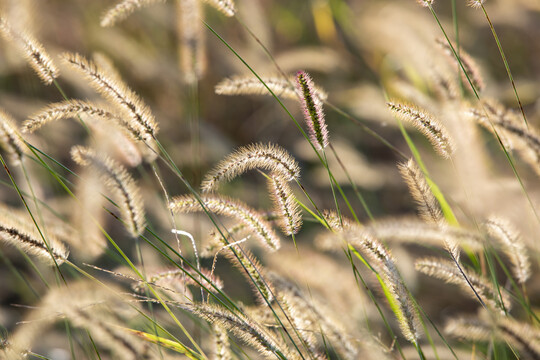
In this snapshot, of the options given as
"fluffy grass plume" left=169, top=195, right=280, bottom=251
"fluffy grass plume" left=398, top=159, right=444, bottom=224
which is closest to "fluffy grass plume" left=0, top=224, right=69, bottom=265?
"fluffy grass plume" left=169, top=195, right=280, bottom=251

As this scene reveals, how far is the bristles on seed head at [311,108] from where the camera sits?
1.13 m

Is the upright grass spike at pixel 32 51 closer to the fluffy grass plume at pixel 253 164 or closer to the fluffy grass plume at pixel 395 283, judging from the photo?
the fluffy grass plume at pixel 253 164

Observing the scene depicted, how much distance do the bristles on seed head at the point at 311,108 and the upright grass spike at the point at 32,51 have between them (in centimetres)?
72

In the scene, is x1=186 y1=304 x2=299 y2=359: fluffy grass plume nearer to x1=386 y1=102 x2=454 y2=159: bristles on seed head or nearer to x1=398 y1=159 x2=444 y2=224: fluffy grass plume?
x1=398 y1=159 x2=444 y2=224: fluffy grass plume

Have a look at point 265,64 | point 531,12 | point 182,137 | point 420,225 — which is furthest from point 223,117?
point 420,225

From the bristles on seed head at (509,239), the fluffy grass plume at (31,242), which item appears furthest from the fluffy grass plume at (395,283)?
the fluffy grass plume at (31,242)

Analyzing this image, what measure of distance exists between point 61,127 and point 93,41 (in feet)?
3.33

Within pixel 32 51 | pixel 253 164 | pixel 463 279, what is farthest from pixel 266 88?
pixel 463 279

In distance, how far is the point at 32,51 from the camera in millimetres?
1332

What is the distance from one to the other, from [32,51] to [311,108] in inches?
32.5

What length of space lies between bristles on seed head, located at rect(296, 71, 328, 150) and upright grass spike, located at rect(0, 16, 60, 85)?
2.38ft

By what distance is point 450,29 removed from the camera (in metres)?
2.98

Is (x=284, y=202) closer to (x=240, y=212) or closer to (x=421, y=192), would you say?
(x=240, y=212)

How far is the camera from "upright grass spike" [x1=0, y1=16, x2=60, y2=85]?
133cm
